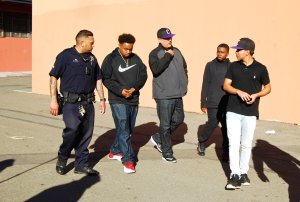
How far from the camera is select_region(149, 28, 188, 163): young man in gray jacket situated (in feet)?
20.9

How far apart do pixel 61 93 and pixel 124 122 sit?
93cm

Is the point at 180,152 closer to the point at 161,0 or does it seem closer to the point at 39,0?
the point at 161,0

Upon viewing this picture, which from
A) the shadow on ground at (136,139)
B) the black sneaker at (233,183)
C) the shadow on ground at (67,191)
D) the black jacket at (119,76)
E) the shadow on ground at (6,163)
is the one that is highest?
the black jacket at (119,76)

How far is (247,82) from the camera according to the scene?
542cm

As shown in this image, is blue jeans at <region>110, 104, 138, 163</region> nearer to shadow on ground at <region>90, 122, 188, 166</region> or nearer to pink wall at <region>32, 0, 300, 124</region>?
shadow on ground at <region>90, 122, 188, 166</region>

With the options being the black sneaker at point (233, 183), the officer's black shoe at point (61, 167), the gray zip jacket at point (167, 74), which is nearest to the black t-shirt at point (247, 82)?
the black sneaker at point (233, 183)

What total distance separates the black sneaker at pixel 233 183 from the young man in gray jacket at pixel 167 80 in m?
1.32

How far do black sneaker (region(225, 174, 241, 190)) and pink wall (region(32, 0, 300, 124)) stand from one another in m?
5.24

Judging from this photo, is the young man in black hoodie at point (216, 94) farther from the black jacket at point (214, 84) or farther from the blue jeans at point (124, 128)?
the blue jeans at point (124, 128)

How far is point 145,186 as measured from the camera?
18.0ft

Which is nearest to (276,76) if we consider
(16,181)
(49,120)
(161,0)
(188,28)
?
(188,28)

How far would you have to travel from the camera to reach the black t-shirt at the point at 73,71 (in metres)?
5.62

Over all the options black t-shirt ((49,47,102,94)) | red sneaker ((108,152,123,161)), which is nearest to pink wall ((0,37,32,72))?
red sneaker ((108,152,123,161))

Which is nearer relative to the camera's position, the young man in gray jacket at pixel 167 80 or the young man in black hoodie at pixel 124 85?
the young man in black hoodie at pixel 124 85
